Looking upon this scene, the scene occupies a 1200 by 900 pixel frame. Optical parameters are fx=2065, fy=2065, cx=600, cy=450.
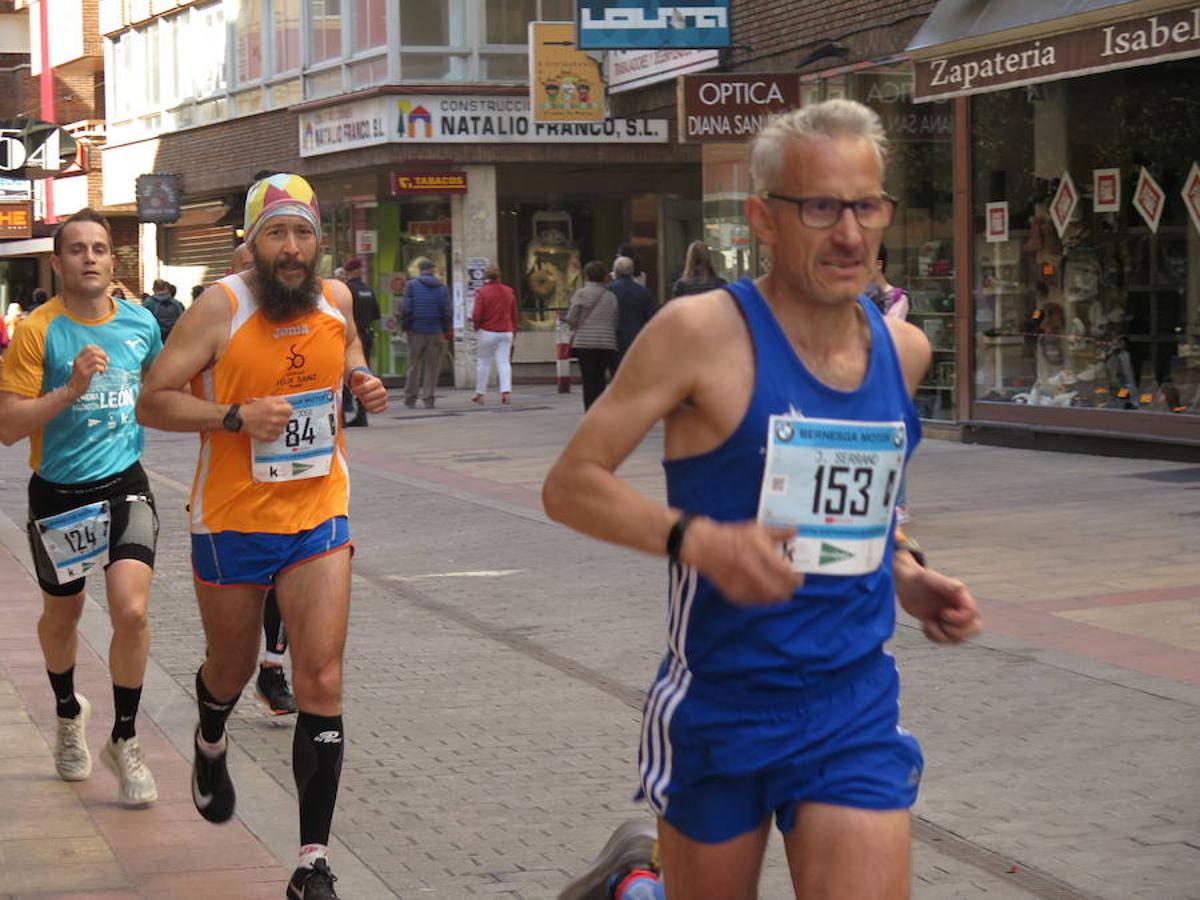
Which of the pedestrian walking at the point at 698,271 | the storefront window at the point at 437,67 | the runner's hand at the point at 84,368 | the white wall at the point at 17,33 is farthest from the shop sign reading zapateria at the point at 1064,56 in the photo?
the white wall at the point at 17,33

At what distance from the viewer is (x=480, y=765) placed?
22.2ft

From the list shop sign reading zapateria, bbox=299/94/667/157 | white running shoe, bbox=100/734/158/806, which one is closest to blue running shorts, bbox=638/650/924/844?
white running shoe, bbox=100/734/158/806

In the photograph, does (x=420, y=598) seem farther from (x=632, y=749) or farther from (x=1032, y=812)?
(x=1032, y=812)

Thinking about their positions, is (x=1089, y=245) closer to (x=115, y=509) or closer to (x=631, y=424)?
(x=115, y=509)

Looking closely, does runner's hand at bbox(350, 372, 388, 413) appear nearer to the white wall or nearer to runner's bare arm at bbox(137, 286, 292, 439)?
runner's bare arm at bbox(137, 286, 292, 439)

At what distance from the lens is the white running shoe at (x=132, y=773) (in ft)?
20.5

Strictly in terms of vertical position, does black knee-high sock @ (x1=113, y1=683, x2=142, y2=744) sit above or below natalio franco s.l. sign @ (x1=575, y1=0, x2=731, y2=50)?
below

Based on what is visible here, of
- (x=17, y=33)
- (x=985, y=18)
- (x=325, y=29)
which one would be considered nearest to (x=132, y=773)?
(x=985, y=18)

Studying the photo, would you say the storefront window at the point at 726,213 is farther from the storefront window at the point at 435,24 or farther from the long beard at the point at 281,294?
the long beard at the point at 281,294

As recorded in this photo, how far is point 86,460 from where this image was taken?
6.53 meters

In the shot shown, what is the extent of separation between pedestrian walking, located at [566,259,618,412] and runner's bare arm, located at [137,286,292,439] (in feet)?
48.5

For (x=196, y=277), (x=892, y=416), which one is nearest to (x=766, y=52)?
(x=892, y=416)

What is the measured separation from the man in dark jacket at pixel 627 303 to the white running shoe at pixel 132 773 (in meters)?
14.2

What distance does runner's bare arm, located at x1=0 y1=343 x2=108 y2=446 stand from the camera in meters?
6.21
